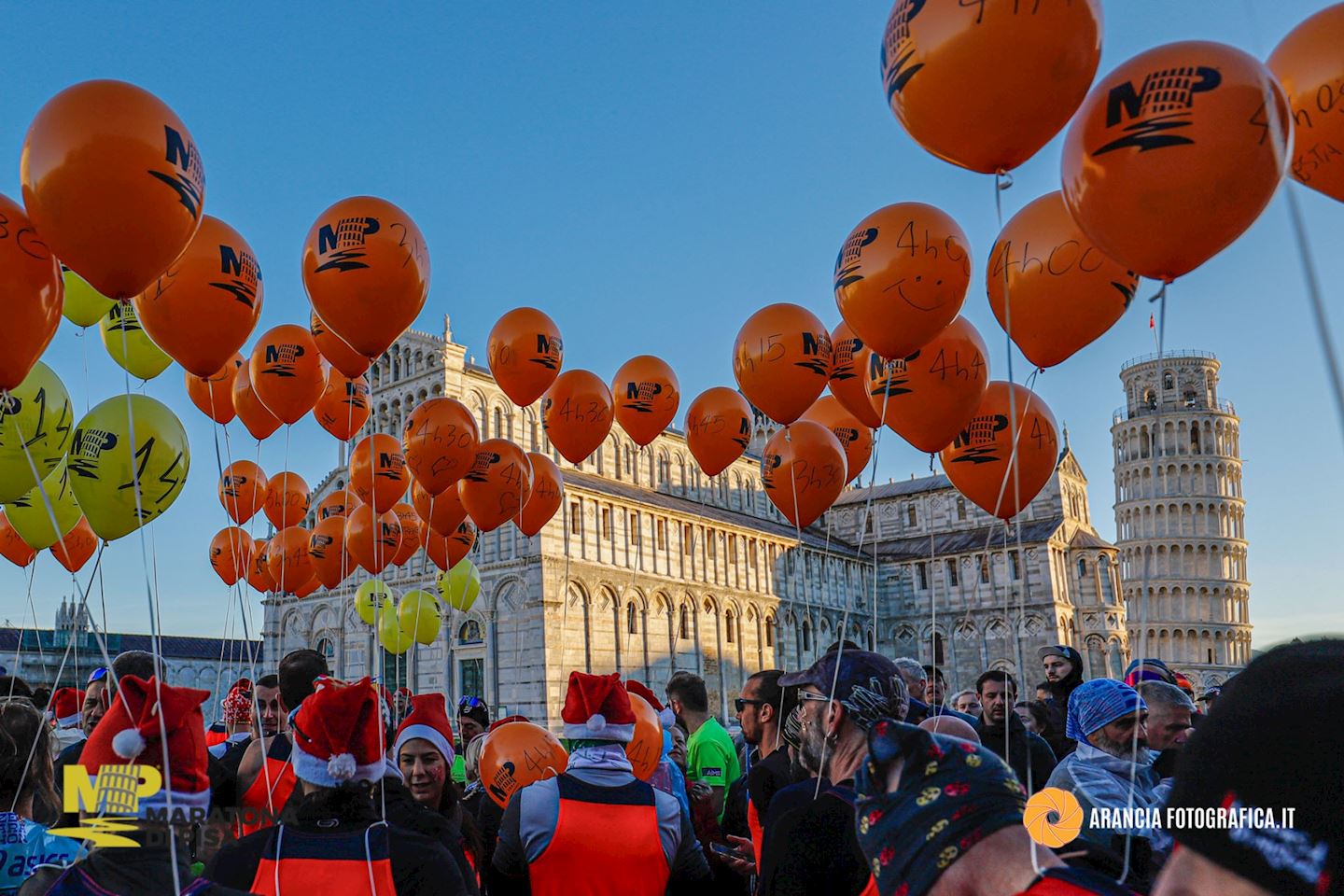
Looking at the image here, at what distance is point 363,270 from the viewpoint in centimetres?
660

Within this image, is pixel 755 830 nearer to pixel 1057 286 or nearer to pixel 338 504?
pixel 1057 286

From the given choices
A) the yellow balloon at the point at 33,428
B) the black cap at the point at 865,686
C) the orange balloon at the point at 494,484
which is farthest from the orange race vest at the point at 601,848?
the orange balloon at the point at 494,484

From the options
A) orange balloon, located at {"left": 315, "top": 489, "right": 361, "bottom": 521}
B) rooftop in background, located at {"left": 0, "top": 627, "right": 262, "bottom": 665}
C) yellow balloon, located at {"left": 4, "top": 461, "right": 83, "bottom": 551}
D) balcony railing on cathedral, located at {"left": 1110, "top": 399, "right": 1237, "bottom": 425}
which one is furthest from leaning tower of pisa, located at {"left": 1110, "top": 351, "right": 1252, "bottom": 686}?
yellow balloon, located at {"left": 4, "top": 461, "right": 83, "bottom": 551}

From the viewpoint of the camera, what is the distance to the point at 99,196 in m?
4.69

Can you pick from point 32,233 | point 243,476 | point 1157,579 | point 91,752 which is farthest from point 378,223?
point 1157,579

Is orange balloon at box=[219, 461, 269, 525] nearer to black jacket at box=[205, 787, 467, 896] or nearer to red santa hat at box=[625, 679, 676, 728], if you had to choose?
red santa hat at box=[625, 679, 676, 728]

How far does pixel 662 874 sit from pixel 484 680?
93.1 ft

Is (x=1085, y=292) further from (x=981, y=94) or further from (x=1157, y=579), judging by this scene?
(x=1157, y=579)

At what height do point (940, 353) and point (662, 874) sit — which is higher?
point (940, 353)

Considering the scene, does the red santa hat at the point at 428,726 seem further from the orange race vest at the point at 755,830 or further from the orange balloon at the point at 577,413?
the orange balloon at the point at 577,413

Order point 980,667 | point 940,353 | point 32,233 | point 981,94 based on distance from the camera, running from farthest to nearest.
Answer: point 980,667
point 940,353
point 32,233
point 981,94

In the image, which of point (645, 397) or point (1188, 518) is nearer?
point (645, 397)

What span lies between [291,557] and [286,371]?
5.08 meters

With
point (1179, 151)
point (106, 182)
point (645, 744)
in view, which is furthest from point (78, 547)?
point (1179, 151)
